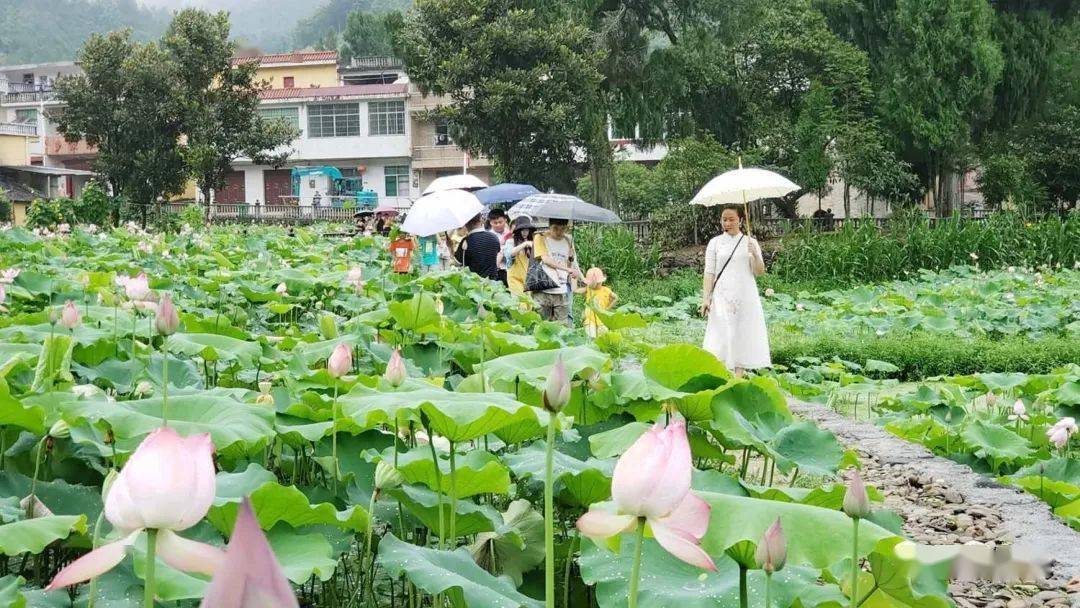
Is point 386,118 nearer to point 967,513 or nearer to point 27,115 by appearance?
point 27,115

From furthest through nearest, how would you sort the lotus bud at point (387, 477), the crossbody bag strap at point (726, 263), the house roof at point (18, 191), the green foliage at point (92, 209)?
the house roof at point (18, 191) < the green foliage at point (92, 209) < the crossbody bag strap at point (726, 263) < the lotus bud at point (387, 477)

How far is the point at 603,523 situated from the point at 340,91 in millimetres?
41127

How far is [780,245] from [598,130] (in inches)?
290

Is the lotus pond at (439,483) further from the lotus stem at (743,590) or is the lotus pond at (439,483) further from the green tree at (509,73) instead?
the green tree at (509,73)

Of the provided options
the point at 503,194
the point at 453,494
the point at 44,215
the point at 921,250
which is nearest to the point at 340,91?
the point at 44,215

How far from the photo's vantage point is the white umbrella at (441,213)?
29.1 ft

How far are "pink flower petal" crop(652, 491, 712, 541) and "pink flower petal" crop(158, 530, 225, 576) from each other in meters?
0.36

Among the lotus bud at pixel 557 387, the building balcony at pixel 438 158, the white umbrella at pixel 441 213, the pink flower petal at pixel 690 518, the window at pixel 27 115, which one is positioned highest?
the window at pixel 27 115

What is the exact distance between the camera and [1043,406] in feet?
18.4

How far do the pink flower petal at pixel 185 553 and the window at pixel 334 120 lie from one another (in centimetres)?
4102

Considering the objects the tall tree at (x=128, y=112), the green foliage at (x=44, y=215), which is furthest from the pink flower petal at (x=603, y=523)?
the tall tree at (x=128, y=112)

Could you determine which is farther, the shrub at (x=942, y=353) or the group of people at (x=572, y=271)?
the shrub at (x=942, y=353)

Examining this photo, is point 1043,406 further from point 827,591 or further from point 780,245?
point 780,245

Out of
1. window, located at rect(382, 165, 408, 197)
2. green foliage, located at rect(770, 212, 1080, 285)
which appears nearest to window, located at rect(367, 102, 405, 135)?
window, located at rect(382, 165, 408, 197)
